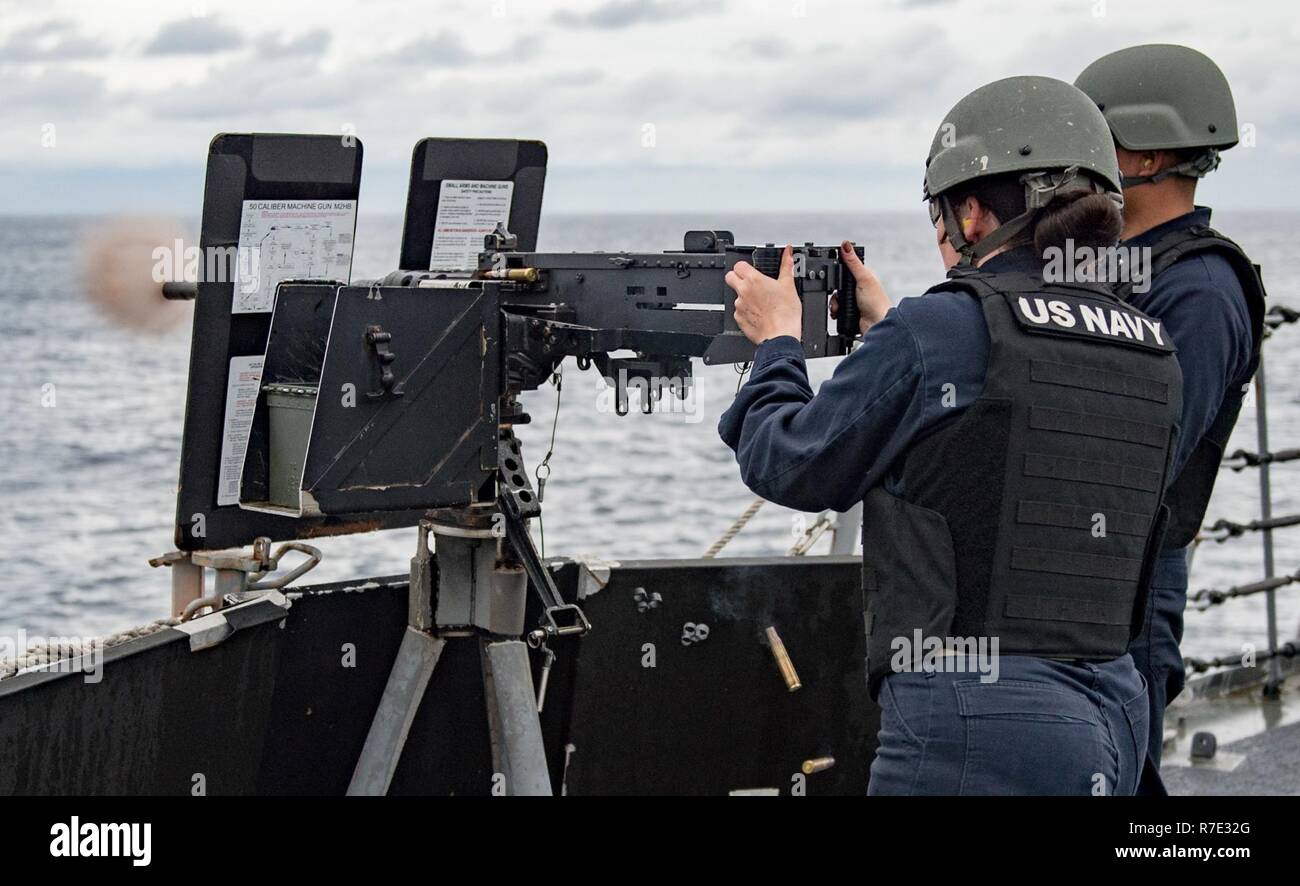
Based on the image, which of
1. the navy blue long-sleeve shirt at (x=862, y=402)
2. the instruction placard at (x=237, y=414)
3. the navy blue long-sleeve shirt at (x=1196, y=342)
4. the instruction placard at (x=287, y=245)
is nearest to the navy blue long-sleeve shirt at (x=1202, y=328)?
the navy blue long-sleeve shirt at (x=1196, y=342)

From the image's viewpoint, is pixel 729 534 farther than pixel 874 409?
Yes

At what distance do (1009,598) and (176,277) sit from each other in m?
2.40

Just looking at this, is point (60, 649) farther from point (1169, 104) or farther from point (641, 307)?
point (1169, 104)

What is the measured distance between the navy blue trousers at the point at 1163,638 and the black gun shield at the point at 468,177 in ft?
6.92

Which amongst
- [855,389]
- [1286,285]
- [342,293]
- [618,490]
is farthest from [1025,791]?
[1286,285]

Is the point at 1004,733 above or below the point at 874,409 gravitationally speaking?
below

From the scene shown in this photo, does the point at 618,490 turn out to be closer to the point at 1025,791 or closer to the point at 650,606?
the point at 650,606

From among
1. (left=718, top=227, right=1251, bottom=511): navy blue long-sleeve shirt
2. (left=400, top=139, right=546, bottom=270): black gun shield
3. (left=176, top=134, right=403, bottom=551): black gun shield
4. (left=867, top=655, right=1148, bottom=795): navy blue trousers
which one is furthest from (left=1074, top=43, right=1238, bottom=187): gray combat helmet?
(left=176, top=134, right=403, bottom=551): black gun shield

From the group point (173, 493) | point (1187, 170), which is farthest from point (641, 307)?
point (173, 493)

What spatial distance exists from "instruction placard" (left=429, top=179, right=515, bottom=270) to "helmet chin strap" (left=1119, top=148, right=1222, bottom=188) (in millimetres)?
1784

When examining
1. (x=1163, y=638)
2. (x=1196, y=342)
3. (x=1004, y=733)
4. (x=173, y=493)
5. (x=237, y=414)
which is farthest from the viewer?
(x=173, y=493)

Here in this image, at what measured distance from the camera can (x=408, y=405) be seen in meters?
3.77

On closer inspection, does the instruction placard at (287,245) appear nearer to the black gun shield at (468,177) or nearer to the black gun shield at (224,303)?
the black gun shield at (224,303)

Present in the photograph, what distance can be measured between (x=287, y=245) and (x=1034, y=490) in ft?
6.92
